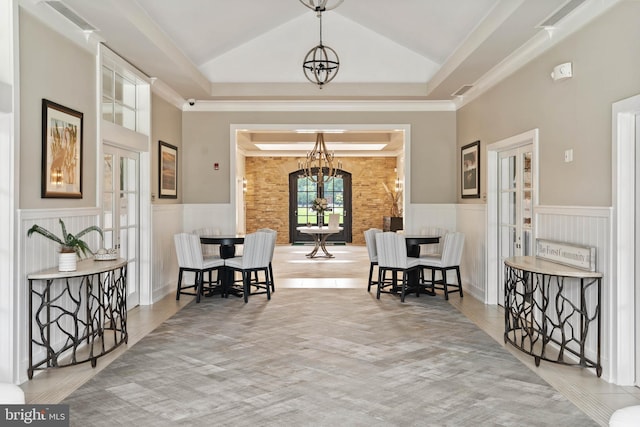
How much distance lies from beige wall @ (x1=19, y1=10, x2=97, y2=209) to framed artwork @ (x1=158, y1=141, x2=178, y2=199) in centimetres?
210

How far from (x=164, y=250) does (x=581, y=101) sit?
5.30 m

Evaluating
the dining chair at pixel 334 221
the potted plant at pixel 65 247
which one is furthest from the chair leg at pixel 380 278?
the dining chair at pixel 334 221

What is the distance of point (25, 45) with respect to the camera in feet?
12.7

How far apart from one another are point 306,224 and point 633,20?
13230mm

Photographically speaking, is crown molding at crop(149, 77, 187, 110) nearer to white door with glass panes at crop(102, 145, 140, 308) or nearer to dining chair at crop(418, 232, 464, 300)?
white door with glass panes at crop(102, 145, 140, 308)

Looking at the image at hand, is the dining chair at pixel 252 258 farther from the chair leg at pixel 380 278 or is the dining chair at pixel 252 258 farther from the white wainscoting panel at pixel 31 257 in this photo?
the white wainscoting panel at pixel 31 257

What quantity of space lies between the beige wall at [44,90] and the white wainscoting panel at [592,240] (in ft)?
13.8

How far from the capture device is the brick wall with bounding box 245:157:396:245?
53.6 feet

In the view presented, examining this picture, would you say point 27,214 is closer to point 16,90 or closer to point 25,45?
point 16,90

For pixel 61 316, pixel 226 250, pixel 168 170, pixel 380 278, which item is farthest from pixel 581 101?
pixel 168 170

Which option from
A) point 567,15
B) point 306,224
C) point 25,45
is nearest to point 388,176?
point 306,224

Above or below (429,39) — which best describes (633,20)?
below

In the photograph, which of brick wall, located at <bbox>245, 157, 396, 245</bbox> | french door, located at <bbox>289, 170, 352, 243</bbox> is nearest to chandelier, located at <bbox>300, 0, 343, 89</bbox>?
brick wall, located at <bbox>245, 157, 396, 245</bbox>

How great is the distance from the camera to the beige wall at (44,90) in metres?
3.87
